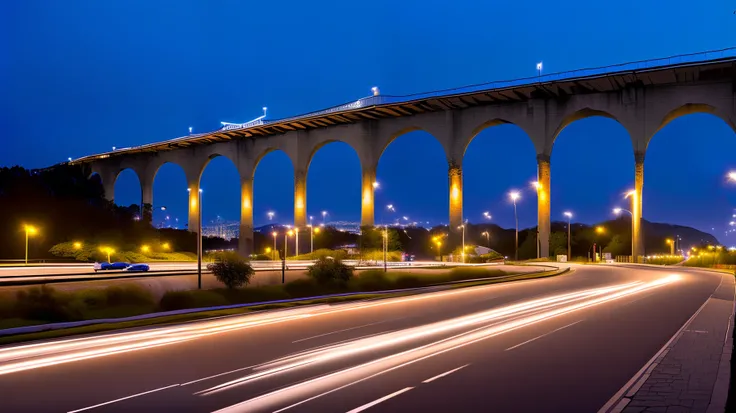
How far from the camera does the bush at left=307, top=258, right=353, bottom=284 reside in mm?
37147

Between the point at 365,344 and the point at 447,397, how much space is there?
212 inches

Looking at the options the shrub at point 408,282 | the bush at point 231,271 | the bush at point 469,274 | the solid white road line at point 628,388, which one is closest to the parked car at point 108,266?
the bush at point 231,271

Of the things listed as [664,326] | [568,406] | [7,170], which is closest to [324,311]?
[664,326]

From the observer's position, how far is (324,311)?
22703 millimetres

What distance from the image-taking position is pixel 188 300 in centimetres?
2728

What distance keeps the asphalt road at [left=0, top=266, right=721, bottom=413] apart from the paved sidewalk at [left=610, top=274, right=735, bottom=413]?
41 cm

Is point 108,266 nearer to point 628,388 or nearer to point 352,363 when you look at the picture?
point 352,363

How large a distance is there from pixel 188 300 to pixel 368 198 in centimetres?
4872

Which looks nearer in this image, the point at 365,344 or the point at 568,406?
the point at 568,406

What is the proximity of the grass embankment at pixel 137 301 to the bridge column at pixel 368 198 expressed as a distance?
3561 cm

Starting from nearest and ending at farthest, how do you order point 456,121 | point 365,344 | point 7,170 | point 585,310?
point 365,344 → point 585,310 → point 456,121 → point 7,170

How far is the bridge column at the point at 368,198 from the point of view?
74500mm

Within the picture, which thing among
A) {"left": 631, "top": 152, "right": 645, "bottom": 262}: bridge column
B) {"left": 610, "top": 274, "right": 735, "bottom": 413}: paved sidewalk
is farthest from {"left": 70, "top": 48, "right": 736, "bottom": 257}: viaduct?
{"left": 610, "top": 274, "right": 735, "bottom": 413}: paved sidewalk

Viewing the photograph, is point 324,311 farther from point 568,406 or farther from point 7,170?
point 7,170
